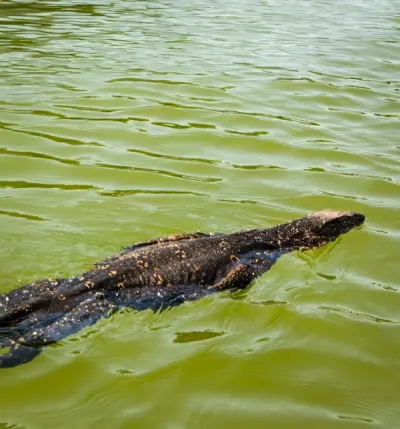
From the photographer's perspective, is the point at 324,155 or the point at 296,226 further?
the point at 324,155

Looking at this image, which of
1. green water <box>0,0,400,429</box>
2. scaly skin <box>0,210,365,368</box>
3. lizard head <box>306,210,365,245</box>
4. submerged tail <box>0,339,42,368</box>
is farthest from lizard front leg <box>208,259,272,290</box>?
submerged tail <box>0,339,42,368</box>

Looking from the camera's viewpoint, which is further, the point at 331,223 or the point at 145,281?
the point at 331,223

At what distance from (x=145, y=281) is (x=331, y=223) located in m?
2.51

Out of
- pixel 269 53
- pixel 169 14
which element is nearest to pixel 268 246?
pixel 269 53

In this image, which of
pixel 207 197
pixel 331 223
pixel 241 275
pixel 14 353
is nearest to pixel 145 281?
pixel 241 275

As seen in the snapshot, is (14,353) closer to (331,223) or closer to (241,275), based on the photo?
(241,275)

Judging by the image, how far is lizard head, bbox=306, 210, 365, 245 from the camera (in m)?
7.55

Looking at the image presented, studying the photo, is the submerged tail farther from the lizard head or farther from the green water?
the lizard head

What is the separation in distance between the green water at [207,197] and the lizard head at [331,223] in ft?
0.41

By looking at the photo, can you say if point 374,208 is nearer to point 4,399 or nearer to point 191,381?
point 191,381

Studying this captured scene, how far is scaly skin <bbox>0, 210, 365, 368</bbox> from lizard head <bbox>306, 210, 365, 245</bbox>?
1cm

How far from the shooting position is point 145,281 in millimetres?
6117

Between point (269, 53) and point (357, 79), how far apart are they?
2.59 metres

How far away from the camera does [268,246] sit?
7113 mm
